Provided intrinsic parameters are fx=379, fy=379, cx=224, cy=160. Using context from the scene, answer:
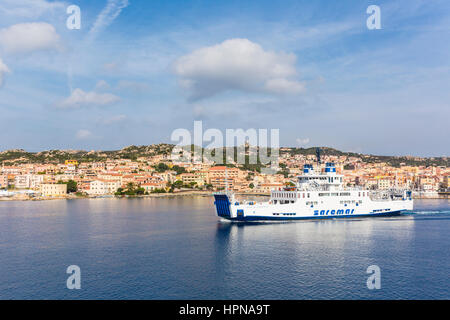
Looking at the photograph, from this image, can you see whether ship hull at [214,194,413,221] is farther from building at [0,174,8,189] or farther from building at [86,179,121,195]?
building at [0,174,8,189]

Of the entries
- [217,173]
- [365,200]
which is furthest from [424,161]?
[365,200]

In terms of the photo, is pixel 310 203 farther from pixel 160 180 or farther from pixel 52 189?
pixel 52 189

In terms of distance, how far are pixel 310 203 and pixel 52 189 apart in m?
68.8

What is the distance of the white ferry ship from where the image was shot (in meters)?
35.3

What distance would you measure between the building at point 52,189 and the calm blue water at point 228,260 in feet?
176

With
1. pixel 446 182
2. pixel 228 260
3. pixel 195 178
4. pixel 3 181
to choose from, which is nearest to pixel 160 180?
pixel 195 178

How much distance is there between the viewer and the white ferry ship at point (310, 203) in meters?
35.3

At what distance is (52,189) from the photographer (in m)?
86.5

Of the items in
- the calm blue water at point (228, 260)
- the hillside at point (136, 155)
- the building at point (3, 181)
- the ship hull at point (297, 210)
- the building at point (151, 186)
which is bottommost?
the calm blue water at point (228, 260)

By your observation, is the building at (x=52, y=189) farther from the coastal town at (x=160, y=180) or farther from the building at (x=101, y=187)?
the building at (x=101, y=187)

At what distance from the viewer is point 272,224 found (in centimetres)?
3522

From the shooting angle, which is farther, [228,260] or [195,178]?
[195,178]

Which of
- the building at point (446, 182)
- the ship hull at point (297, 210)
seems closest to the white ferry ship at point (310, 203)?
the ship hull at point (297, 210)

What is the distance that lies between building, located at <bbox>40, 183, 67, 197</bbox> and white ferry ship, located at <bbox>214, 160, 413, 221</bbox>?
62146 millimetres
